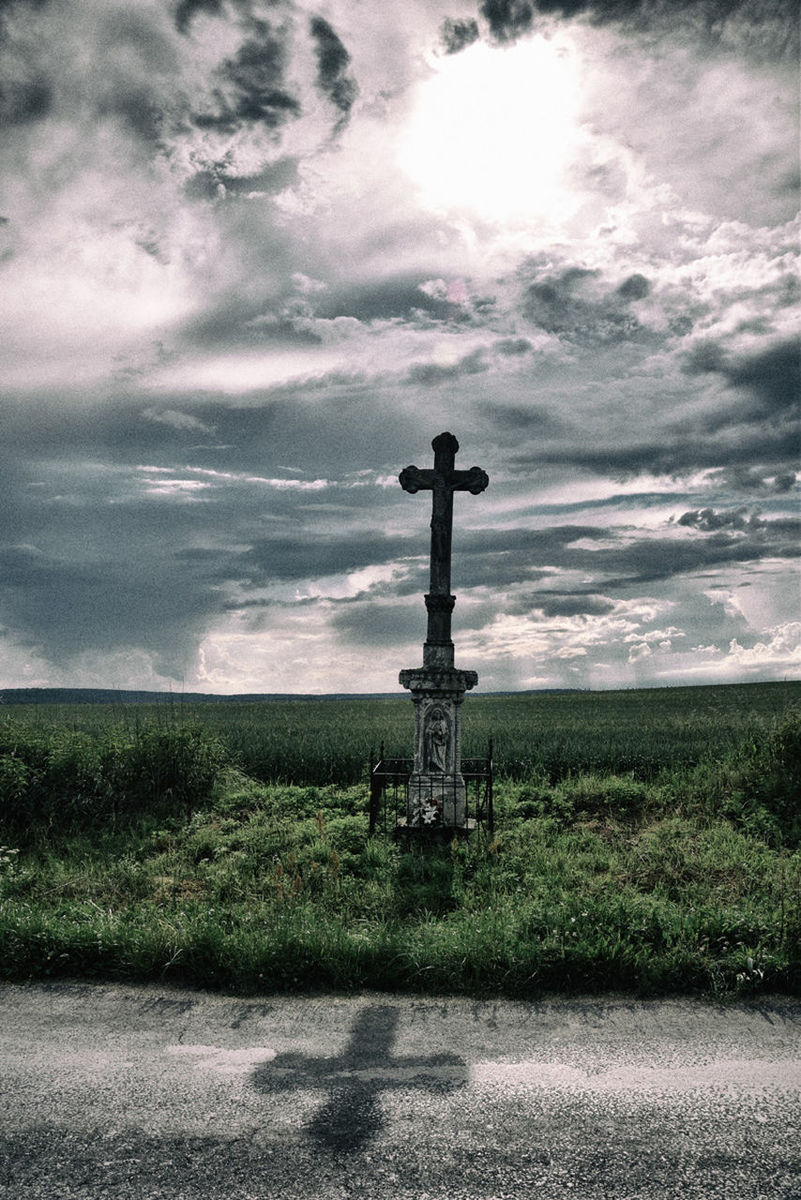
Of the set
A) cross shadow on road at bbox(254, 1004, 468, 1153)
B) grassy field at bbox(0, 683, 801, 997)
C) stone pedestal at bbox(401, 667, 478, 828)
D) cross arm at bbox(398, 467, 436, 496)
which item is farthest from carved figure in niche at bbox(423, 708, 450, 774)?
cross shadow on road at bbox(254, 1004, 468, 1153)

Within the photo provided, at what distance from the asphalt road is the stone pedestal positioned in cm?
480

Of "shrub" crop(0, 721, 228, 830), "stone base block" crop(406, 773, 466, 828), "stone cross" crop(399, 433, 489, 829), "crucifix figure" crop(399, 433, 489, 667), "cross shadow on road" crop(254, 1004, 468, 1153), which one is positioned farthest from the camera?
"shrub" crop(0, 721, 228, 830)

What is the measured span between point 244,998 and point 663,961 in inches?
117

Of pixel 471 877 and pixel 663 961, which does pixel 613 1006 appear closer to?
pixel 663 961

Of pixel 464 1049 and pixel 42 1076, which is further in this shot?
pixel 464 1049

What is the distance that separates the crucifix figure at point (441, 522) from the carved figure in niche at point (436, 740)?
704 millimetres

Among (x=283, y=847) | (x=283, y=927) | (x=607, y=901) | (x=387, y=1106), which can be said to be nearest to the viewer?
(x=387, y=1106)

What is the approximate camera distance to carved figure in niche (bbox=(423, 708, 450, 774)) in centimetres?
1010

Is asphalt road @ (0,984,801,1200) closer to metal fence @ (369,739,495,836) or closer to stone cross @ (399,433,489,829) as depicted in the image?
metal fence @ (369,739,495,836)

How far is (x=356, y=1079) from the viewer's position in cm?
399

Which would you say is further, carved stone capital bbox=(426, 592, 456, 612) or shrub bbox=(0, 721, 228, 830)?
shrub bbox=(0, 721, 228, 830)

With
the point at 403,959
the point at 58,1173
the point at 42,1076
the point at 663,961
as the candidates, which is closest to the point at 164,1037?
the point at 42,1076

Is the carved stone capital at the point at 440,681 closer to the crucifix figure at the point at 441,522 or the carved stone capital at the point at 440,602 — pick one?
the crucifix figure at the point at 441,522

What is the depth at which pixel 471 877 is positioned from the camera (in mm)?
8234
